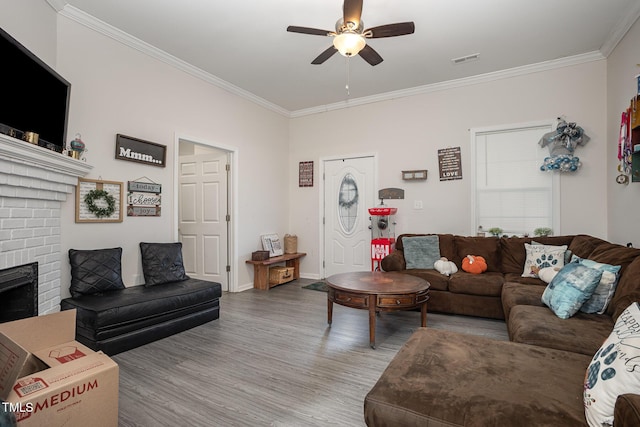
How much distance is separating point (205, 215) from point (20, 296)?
9.30ft

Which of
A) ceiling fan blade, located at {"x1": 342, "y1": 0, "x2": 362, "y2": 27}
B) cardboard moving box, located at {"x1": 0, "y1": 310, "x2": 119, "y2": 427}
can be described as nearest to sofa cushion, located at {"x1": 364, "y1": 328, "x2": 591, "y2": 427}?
cardboard moving box, located at {"x1": 0, "y1": 310, "x2": 119, "y2": 427}

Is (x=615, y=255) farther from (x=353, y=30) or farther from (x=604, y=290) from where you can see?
(x=353, y=30)

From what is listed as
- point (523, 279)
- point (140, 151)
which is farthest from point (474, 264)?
point (140, 151)

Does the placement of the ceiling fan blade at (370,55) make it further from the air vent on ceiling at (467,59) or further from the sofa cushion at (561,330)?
the sofa cushion at (561,330)

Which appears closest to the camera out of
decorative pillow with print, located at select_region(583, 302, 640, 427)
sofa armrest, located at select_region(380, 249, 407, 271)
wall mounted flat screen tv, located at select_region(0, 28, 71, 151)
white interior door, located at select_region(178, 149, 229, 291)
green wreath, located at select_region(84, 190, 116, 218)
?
decorative pillow with print, located at select_region(583, 302, 640, 427)

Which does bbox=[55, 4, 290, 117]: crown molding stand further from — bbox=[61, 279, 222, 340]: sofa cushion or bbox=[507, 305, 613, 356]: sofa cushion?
bbox=[507, 305, 613, 356]: sofa cushion

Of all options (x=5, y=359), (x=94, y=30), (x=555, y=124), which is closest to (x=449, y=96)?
(x=555, y=124)

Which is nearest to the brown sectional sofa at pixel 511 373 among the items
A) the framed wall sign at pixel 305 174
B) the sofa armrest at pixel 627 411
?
the sofa armrest at pixel 627 411

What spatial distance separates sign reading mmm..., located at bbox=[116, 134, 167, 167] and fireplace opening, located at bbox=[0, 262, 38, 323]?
4.87ft

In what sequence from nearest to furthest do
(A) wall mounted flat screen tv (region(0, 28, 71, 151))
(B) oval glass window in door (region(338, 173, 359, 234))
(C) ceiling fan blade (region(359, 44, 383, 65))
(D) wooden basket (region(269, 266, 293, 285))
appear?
(A) wall mounted flat screen tv (region(0, 28, 71, 151)) < (C) ceiling fan blade (region(359, 44, 383, 65)) < (D) wooden basket (region(269, 266, 293, 285)) < (B) oval glass window in door (region(338, 173, 359, 234))

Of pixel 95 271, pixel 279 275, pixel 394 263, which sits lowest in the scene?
pixel 279 275

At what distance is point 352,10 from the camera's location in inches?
95.2

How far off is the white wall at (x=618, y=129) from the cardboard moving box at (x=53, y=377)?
4129mm

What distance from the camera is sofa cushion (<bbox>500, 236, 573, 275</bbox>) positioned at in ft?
12.1
